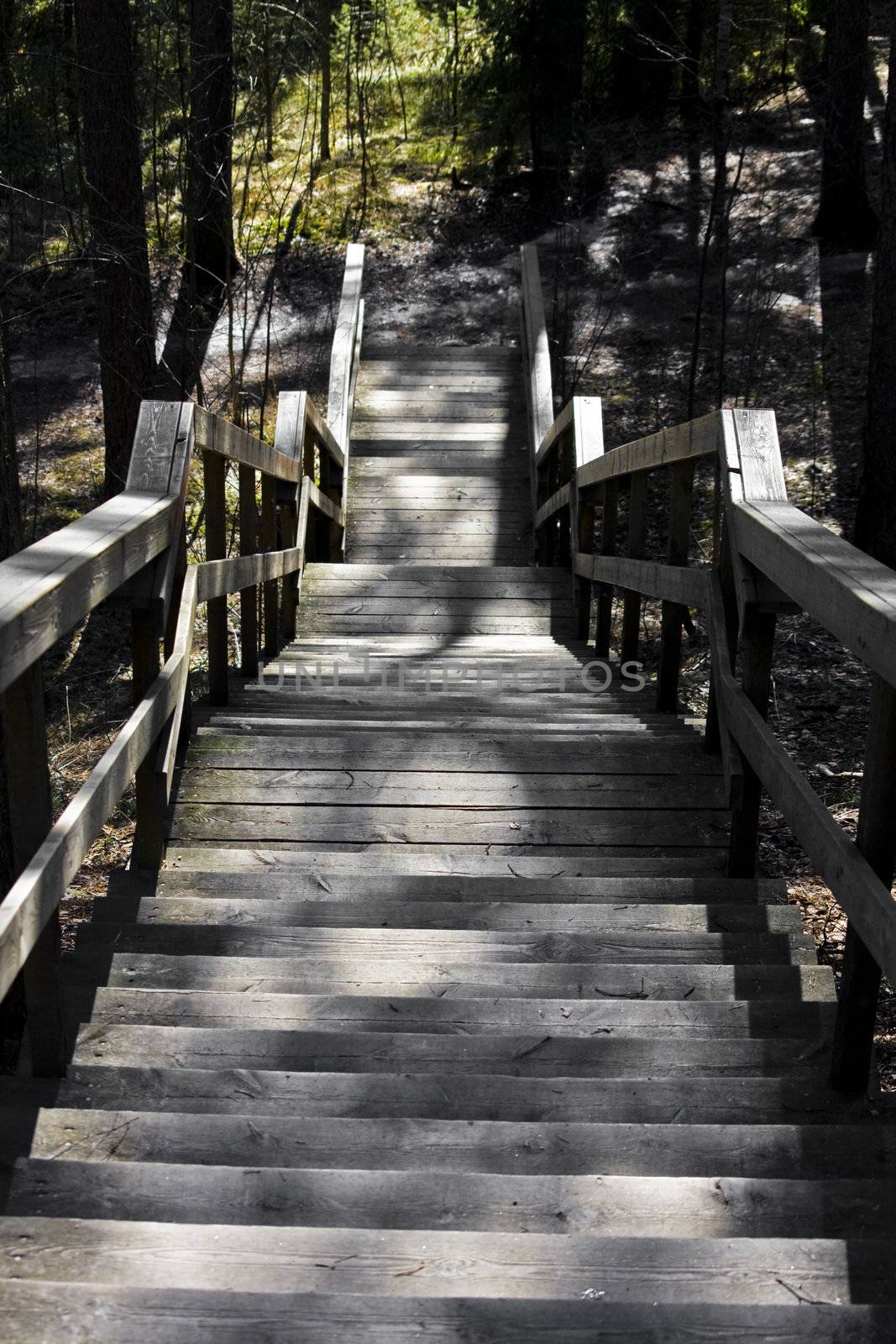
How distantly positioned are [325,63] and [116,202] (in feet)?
27.4

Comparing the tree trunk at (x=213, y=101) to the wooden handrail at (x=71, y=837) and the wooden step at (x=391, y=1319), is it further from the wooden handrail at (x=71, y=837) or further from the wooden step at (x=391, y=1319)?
the wooden step at (x=391, y=1319)

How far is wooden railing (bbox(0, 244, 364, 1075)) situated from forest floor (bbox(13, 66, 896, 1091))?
220 cm

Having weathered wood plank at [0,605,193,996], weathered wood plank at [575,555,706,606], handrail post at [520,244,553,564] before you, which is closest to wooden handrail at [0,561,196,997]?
weathered wood plank at [0,605,193,996]

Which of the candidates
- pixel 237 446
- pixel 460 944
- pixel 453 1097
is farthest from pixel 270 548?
pixel 453 1097

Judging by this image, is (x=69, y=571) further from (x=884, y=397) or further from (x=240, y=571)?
(x=884, y=397)

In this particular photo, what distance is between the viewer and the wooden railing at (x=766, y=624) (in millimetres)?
2096

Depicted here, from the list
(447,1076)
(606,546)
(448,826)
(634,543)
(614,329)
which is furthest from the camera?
(614,329)

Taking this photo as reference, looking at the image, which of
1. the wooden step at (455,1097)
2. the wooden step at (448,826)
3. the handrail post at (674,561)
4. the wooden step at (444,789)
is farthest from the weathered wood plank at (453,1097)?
the handrail post at (674,561)

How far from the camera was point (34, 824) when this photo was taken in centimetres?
222

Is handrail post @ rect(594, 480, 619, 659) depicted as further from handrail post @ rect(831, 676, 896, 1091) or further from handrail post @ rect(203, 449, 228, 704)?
handrail post @ rect(831, 676, 896, 1091)

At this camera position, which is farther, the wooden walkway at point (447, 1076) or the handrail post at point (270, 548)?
the handrail post at point (270, 548)

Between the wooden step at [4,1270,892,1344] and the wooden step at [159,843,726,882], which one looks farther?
the wooden step at [159,843,726,882]

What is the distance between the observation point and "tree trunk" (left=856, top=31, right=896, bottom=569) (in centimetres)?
757

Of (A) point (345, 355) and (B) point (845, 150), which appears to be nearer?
(A) point (345, 355)
